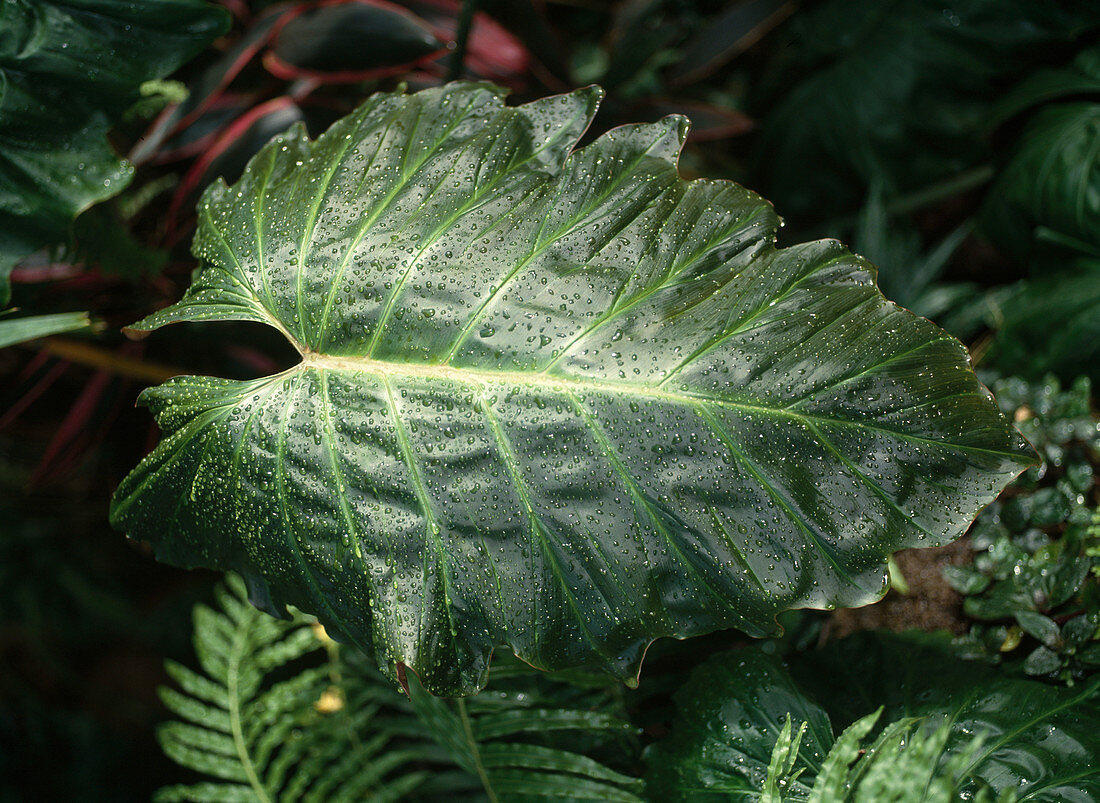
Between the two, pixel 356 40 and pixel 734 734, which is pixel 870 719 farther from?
pixel 356 40

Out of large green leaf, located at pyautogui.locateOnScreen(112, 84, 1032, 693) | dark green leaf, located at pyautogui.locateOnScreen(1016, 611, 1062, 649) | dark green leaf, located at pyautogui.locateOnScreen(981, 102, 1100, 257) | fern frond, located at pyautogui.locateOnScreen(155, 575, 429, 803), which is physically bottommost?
fern frond, located at pyautogui.locateOnScreen(155, 575, 429, 803)

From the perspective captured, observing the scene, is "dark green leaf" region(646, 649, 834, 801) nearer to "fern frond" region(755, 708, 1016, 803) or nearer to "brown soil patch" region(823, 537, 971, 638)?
"fern frond" region(755, 708, 1016, 803)

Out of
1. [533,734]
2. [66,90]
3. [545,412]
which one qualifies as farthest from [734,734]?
[66,90]

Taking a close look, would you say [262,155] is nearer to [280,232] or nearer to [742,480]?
[280,232]

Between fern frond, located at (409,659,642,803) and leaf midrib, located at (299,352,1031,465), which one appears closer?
leaf midrib, located at (299,352,1031,465)

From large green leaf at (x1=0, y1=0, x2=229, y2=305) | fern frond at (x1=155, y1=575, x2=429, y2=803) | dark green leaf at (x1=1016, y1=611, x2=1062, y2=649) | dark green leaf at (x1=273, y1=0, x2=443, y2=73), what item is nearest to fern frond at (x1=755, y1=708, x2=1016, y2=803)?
dark green leaf at (x1=1016, y1=611, x2=1062, y2=649)

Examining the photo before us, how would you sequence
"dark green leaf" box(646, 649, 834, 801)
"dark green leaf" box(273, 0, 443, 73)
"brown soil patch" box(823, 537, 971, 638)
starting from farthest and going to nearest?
"dark green leaf" box(273, 0, 443, 73), "brown soil patch" box(823, 537, 971, 638), "dark green leaf" box(646, 649, 834, 801)

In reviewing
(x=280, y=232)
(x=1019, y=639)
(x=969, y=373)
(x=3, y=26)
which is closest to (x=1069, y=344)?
(x=1019, y=639)
